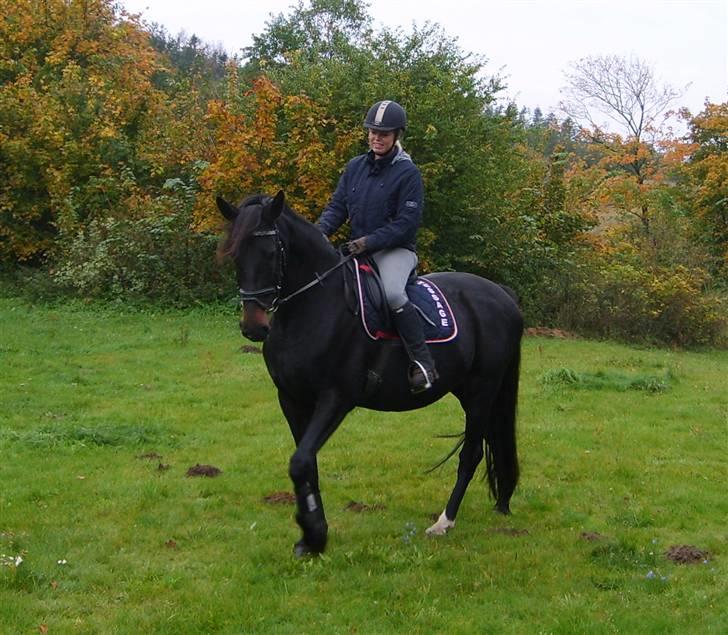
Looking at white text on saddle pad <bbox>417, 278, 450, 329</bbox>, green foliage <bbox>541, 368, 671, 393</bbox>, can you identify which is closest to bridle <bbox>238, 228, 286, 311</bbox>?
white text on saddle pad <bbox>417, 278, 450, 329</bbox>

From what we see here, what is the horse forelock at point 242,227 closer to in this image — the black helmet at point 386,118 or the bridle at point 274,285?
the bridle at point 274,285

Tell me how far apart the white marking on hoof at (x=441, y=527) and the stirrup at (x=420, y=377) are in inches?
48.4

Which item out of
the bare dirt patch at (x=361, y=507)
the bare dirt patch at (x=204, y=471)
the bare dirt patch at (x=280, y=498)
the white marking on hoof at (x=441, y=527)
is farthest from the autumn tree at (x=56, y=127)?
the white marking on hoof at (x=441, y=527)

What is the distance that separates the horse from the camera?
5.46 metres

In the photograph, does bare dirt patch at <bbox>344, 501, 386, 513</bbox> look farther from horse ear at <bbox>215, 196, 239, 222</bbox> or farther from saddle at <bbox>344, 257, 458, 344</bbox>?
horse ear at <bbox>215, 196, 239, 222</bbox>

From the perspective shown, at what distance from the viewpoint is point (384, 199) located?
6203mm

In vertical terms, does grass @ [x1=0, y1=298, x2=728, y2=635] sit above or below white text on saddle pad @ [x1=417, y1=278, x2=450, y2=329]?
below

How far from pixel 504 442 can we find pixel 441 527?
1.19 meters

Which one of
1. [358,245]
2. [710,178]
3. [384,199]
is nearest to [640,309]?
[710,178]

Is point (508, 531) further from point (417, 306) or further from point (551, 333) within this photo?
point (551, 333)

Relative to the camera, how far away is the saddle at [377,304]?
20.0 ft

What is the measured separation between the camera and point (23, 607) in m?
4.93

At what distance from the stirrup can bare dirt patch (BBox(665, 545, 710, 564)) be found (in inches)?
91.0

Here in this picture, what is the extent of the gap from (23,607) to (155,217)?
1722 centimetres
